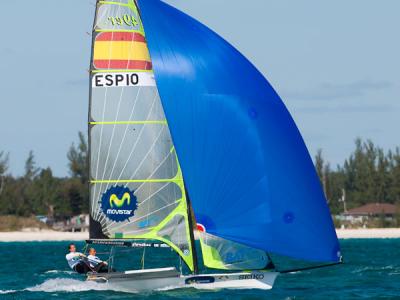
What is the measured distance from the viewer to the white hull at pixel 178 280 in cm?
3178

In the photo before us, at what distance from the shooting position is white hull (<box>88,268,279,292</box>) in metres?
31.8

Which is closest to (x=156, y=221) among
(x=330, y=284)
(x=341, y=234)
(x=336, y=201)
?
(x=330, y=284)

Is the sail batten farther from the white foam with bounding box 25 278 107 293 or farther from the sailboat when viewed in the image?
the white foam with bounding box 25 278 107 293

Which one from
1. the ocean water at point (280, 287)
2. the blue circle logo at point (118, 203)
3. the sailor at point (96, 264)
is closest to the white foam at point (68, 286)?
the ocean water at point (280, 287)

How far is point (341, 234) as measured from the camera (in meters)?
119

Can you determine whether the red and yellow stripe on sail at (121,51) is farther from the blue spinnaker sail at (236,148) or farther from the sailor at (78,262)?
the sailor at (78,262)

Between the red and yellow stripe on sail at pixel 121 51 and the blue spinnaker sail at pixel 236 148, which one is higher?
the red and yellow stripe on sail at pixel 121 51

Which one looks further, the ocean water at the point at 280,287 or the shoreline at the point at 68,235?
the shoreline at the point at 68,235

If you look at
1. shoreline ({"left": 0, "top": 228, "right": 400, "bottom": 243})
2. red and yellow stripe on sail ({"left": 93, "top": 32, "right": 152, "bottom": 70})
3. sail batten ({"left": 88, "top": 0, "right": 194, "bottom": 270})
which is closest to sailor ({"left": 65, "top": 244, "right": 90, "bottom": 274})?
sail batten ({"left": 88, "top": 0, "right": 194, "bottom": 270})

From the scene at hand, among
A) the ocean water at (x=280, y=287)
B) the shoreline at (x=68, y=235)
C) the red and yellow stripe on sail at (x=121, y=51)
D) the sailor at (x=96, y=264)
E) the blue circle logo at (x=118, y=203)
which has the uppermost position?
the red and yellow stripe on sail at (x=121, y=51)

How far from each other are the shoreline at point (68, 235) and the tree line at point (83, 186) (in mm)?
7259

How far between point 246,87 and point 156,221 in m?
5.29

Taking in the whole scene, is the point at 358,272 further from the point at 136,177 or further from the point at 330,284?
the point at 136,177

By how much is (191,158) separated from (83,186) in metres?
101
